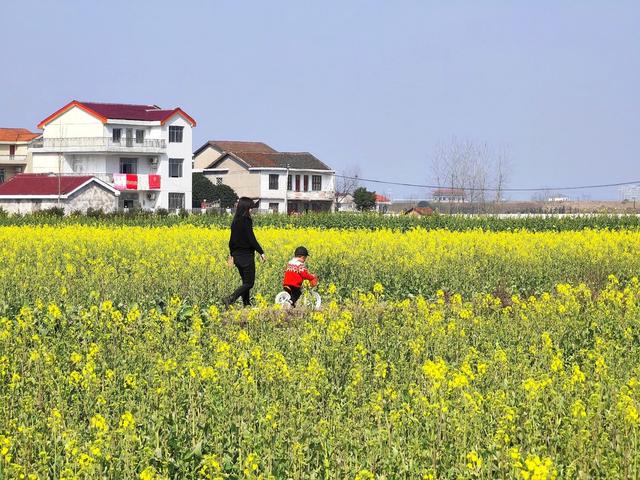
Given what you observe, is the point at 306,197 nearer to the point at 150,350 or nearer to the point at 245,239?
the point at 245,239

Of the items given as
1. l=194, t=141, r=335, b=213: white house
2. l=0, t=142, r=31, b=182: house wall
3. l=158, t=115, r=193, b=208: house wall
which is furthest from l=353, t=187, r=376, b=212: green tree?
l=0, t=142, r=31, b=182: house wall

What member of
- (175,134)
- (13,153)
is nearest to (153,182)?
(175,134)

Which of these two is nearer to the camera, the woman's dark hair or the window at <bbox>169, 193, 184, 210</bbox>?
the woman's dark hair

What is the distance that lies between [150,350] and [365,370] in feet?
7.32

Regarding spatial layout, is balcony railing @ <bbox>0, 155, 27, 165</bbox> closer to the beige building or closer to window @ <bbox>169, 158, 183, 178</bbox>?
the beige building

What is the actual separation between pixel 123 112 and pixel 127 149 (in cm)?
365

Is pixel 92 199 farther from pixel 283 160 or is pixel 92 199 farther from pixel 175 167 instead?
pixel 283 160

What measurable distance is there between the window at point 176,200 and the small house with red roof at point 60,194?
6649 mm

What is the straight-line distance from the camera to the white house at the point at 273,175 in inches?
3349

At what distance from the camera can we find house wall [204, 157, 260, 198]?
8481cm

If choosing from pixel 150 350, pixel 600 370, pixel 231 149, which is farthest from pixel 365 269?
pixel 231 149

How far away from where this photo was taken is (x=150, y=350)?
1085cm

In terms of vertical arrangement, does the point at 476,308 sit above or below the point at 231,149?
below

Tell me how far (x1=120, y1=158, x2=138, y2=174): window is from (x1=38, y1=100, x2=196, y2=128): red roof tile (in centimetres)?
290
